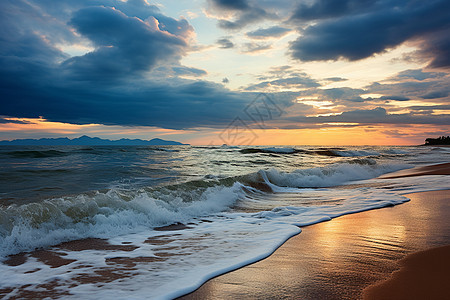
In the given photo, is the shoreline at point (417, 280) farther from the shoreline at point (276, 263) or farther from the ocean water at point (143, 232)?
the ocean water at point (143, 232)

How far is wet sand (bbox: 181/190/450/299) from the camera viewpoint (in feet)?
7.94

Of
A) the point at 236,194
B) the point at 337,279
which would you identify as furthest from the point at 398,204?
the point at 337,279

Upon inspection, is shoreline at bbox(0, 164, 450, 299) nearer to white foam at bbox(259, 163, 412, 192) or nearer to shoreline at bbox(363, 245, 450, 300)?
shoreline at bbox(363, 245, 450, 300)

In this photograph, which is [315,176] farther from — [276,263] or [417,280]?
[417,280]

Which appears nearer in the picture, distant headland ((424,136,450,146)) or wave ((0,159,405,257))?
wave ((0,159,405,257))

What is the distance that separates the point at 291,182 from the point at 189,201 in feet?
19.2

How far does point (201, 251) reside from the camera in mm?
3736

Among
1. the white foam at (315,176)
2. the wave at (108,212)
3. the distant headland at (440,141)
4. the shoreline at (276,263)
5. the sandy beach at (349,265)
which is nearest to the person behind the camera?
the sandy beach at (349,265)

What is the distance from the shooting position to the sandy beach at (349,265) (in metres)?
2.37

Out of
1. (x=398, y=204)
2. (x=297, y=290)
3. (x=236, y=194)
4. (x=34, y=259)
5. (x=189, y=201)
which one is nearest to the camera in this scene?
(x=297, y=290)

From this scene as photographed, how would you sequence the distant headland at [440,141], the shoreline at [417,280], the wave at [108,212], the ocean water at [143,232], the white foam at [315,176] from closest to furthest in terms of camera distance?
the shoreline at [417,280] < the ocean water at [143,232] < the wave at [108,212] < the white foam at [315,176] < the distant headland at [440,141]

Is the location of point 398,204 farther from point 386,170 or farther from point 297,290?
point 386,170

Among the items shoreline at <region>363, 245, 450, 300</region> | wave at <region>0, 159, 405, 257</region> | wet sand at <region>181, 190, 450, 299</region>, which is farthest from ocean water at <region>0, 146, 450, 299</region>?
shoreline at <region>363, 245, 450, 300</region>

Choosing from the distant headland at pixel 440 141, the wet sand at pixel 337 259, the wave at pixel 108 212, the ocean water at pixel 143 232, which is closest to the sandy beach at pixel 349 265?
the wet sand at pixel 337 259
